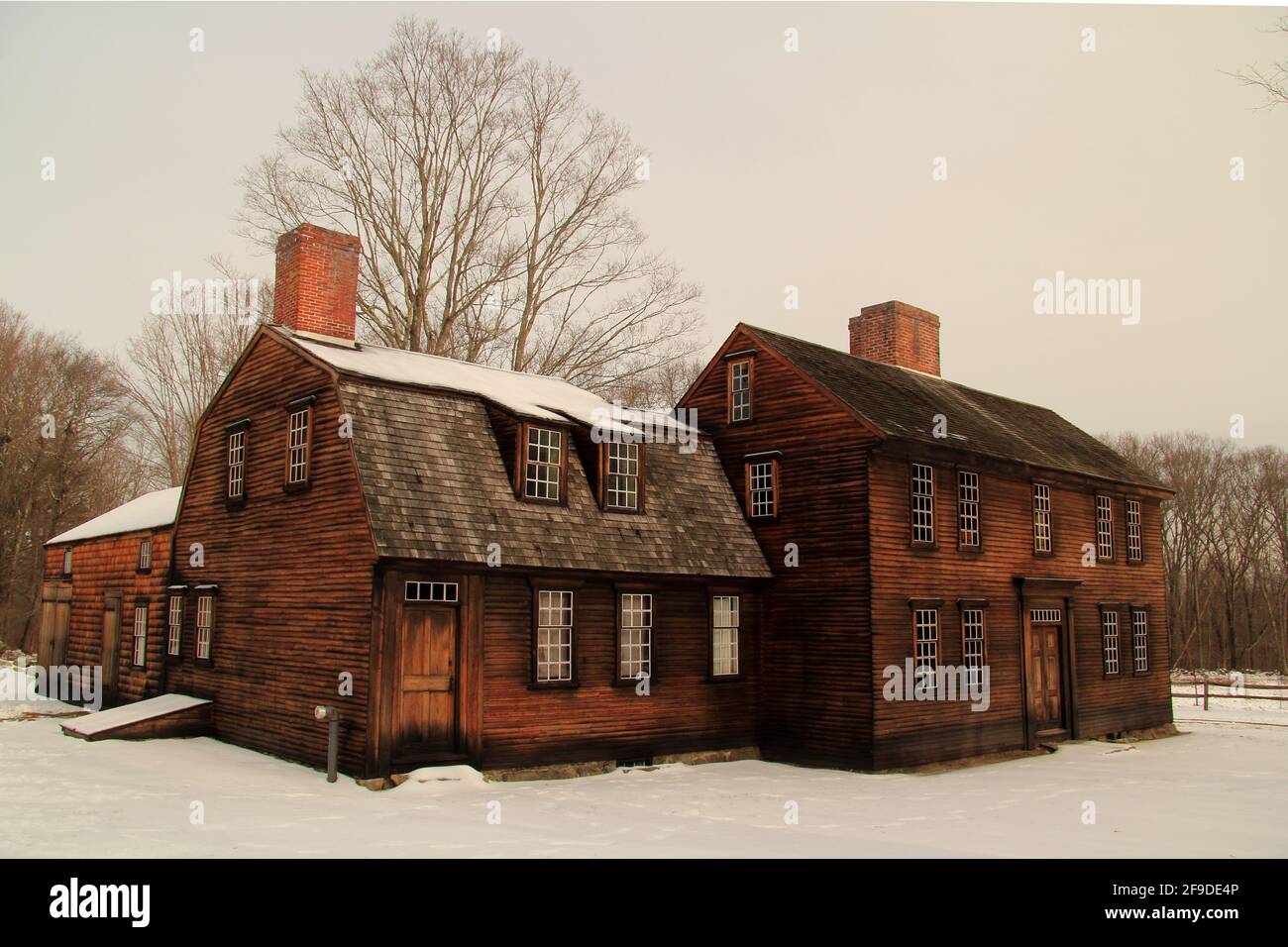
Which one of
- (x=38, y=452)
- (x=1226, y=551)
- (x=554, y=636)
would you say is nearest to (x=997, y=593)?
(x=554, y=636)

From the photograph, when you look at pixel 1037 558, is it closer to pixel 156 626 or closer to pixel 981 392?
pixel 981 392

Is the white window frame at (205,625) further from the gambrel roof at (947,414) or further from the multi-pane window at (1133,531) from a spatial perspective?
the multi-pane window at (1133,531)

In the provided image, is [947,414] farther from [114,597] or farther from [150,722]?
[114,597]

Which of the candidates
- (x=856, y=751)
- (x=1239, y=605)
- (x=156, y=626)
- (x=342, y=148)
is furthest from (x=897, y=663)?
(x=1239, y=605)

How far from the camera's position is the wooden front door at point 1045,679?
22141mm

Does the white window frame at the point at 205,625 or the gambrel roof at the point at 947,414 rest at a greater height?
the gambrel roof at the point at 947,414

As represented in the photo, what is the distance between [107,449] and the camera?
49.5 m

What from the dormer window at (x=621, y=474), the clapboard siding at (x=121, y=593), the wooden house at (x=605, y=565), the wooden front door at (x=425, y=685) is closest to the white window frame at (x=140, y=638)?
the clapboard siding at (x=121, y=593)

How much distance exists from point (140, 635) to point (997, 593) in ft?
61.8

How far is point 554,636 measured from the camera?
53.4 feet

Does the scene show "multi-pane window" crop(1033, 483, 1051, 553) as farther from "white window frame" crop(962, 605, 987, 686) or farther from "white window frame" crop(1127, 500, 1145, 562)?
"white window frame" crop(1127, 500, 1145, 562)

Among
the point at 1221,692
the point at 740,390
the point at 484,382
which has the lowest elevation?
the point at 1221,692

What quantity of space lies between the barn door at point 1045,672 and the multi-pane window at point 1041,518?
1.48m

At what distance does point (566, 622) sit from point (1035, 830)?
7591 mm
